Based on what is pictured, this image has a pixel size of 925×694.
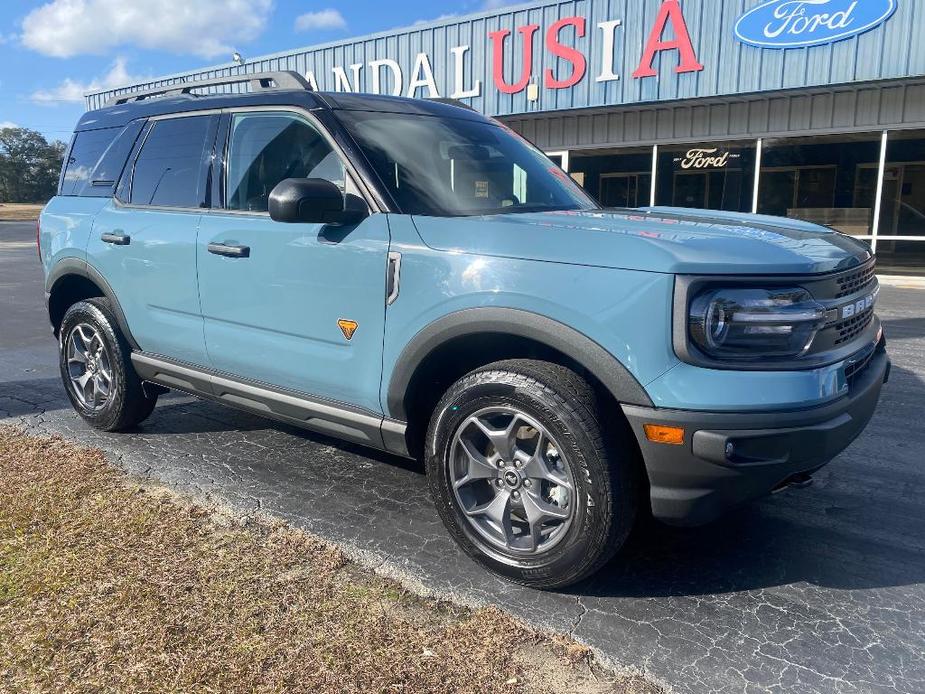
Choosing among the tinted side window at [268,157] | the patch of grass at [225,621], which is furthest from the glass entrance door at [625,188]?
the patch of grass at [225,621]

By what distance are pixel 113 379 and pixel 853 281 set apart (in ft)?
13.2

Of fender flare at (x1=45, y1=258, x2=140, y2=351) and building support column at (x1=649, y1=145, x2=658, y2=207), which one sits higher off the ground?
building support column at (x1=649, y1=145, x2=658, y2=207)

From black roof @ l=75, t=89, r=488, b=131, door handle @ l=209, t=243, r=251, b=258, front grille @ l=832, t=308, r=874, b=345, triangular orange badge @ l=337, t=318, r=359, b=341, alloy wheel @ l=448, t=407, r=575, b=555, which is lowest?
alloy wheel @ l=448, t=407, r=575, b=555

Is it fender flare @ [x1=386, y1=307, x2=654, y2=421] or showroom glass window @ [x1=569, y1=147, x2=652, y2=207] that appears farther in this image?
showroom glass window @ [x1=569, y1=147, x2=652, y2=207]

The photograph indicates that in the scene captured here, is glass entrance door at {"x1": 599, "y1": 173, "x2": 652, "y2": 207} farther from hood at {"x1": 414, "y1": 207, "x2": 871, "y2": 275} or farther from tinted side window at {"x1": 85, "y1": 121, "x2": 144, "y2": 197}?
hood at {"x1": 414, "y1": 207, "x2": 871, "y2": 275}

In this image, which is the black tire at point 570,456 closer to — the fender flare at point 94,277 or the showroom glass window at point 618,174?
the fender flare at point 94,277

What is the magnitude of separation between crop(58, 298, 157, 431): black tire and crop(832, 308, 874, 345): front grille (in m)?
3.79

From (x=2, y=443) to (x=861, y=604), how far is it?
15.0 ft

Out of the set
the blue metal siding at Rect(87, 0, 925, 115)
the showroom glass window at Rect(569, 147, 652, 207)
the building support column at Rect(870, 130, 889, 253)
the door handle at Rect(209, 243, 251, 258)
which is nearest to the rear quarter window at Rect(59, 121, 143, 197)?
the door handle at Rect(209, 243, 251, 258)

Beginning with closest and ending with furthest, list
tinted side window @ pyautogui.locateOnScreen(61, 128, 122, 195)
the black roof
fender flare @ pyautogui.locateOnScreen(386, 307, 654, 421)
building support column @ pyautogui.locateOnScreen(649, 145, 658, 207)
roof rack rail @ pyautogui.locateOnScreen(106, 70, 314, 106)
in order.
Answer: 1. fender flare @ pyautogui.locateOnScreen(386, 307, 654, 421)
2. the black roof
3. roof rack rail @ pyautogui.locateOnScreen(106, 70, 314, 106)
4. tinted side window @ pyautogui.locateOnScreen(61, 128, 122, 195)
5. building support column @ pyautogui.locateOnScreen(649, 145, 658, 207)

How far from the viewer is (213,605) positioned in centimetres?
258

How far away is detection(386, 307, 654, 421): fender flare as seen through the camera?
2424 millimetres

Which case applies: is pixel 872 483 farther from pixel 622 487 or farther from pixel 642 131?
pixel 642 131

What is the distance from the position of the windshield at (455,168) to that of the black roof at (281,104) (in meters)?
0.08
